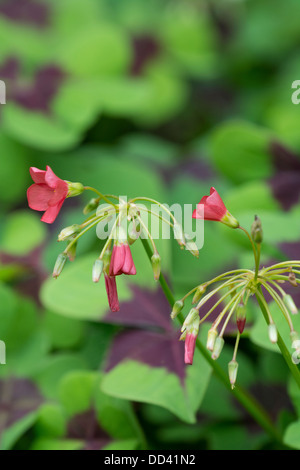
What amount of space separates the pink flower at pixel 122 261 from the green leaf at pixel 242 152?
59cm

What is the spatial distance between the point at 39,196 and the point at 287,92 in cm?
120

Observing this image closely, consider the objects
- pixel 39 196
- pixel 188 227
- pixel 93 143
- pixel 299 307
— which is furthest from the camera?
pixel 93 143

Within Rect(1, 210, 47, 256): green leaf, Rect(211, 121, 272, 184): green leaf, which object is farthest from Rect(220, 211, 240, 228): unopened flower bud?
Rect(1, 210, 47, 256): green leaf

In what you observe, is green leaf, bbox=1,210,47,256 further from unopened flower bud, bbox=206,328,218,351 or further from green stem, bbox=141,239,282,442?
unopened flower bud, bbox=206,328,218,351

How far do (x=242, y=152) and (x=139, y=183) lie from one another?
0.83ft

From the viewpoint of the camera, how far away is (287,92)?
1.60 m

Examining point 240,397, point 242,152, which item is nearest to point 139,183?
point 242,152

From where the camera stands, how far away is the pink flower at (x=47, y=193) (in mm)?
547

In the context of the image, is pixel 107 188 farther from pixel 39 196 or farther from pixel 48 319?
pixel 39 196

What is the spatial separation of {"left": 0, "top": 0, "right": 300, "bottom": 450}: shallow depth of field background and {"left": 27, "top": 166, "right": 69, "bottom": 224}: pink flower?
260 mm

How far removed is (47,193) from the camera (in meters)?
0.57

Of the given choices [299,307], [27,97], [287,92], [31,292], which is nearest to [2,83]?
[27,97]

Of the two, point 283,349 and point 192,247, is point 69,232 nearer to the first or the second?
point 192,247

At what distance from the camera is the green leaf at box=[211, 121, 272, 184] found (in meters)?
1.06
